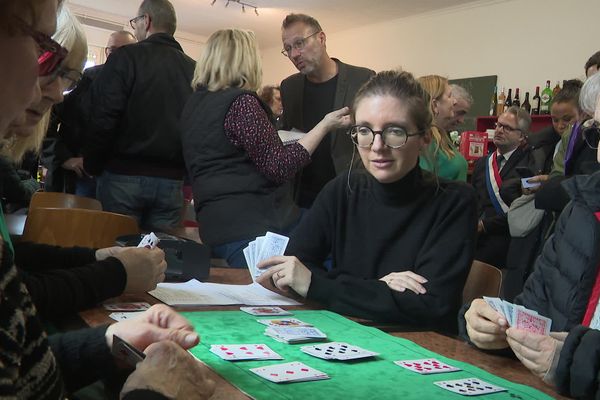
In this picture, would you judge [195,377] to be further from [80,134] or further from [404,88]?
[80,134]

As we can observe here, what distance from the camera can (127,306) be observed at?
4.91ft

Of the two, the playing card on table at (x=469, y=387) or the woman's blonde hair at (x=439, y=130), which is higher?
the woman's blonde hair at (x=439, y=130)

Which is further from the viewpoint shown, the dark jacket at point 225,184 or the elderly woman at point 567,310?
the dark jacket at point 225,184

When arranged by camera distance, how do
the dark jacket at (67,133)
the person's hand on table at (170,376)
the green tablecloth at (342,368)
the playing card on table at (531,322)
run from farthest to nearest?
the dark jacket at (67,133) → the playing card on table at (531,322) → the green tablecloth at (342,368) → the person's hand on table at (170,376)

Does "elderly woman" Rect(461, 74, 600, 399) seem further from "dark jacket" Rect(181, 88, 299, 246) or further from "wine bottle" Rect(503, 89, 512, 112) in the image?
"wine bottle" Rect(503, 89, 512, 112)

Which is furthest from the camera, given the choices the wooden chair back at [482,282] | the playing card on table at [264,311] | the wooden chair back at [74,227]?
the wooden chair back at [74,227]

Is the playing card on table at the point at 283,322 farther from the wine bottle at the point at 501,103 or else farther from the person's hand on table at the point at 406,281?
the wine bottle at the point at 501,103

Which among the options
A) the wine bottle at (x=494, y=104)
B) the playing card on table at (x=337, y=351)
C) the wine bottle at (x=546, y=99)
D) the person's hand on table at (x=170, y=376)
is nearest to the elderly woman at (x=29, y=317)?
the person's hand on table at (x=170, y=376)

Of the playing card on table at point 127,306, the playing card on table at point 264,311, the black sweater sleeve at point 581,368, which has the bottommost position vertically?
the playing card on table at point 127,306

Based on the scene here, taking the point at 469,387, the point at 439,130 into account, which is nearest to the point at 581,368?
the point at 469,387

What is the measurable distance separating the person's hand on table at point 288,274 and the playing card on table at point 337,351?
0.46 metres

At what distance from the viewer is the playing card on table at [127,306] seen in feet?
4.82

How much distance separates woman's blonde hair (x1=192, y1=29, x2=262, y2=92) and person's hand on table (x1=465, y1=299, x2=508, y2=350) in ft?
5.37

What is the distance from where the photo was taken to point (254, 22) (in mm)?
10359
